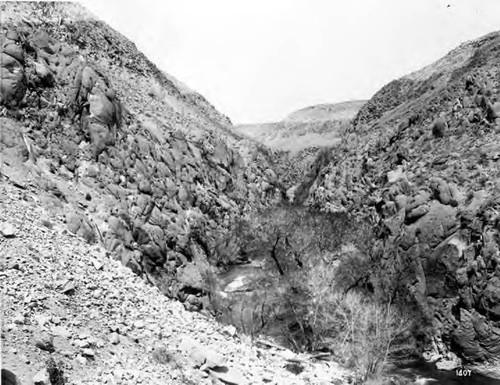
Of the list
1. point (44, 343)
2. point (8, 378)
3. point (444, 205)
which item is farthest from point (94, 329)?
point (444, 205)

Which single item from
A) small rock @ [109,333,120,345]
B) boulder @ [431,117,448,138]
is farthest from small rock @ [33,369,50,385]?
boulder @ [431,117,448,138]

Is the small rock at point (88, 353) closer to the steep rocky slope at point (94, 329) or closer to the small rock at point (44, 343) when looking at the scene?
the steep rocky slope at point (94, 329)

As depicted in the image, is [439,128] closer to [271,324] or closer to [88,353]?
[271,324]

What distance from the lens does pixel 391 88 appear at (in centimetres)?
12125

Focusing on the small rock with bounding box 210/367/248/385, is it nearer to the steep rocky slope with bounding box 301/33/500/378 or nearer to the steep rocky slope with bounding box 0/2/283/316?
the steep rocky slope with bounding box 0/2/283/316

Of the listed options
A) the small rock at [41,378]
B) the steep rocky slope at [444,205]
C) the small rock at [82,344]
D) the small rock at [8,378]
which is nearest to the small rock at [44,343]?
the small rock at [82,344]

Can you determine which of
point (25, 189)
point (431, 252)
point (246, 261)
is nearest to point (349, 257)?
point (431, 252)

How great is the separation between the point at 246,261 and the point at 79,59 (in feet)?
102

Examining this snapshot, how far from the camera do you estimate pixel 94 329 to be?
15.5m

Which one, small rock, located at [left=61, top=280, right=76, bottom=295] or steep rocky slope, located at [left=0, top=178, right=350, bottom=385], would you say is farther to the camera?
small rock, located at [left=61, top=280, right=76, bottom=295]

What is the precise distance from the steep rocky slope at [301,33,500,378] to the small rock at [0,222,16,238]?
130 feet

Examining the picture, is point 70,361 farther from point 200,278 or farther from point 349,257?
point 349,257

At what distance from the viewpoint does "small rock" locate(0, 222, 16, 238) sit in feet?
55.4

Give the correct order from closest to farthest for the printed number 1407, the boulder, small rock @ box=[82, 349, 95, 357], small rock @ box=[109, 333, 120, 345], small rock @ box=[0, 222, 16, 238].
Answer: small rock @ box=[82, 349, 95, 357] < small rock @ box=[109, 333, 120, 345] < small rock @ box=[0, 222, 16, 238] < the printed number 1407 < the boulder
